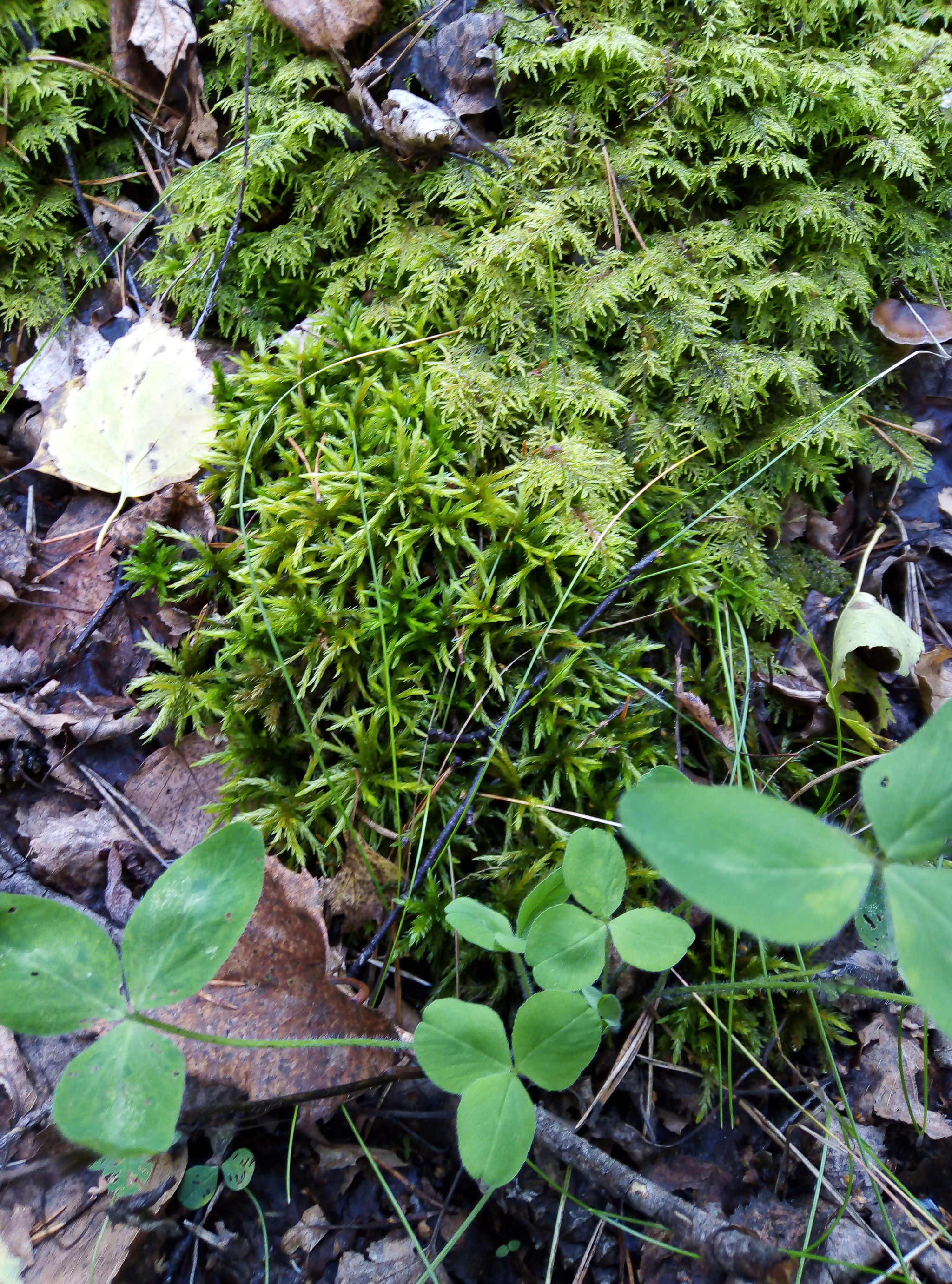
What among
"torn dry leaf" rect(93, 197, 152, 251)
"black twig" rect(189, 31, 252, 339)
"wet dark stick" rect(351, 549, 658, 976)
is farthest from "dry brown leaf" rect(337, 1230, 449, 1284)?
"torn dry leaf" rect(93, 197, 152, 251)

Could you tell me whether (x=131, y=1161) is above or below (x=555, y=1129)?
above

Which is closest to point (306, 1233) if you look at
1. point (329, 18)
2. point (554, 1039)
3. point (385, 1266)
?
point (385, 1266)

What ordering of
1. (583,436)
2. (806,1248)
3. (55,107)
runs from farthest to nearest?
(55,107), (583,436), (806,1248)

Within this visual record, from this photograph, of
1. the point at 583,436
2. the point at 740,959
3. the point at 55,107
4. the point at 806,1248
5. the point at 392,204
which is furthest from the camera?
the point at 55,107

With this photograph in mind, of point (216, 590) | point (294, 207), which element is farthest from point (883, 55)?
point (216, 590)

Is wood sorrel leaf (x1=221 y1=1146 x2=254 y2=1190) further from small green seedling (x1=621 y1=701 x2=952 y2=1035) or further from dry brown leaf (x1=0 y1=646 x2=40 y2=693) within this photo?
dry brown leaf (x1=0 y1=646 x2=40 y2=693)

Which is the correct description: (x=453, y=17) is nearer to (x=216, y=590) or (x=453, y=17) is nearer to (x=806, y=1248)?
(x=216, y=590)
